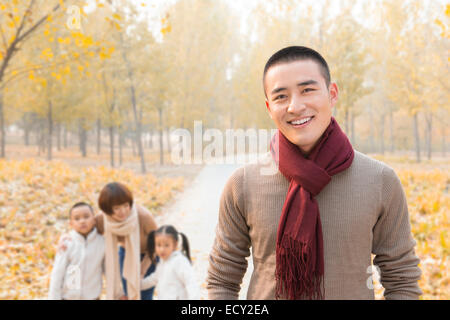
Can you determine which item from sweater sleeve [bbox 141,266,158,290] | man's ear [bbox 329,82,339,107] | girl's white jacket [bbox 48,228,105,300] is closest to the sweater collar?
girl's white jacket [bbox 48,228,105,300]

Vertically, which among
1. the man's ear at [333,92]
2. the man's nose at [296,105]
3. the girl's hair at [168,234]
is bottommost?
the girl's hair at [168,234]

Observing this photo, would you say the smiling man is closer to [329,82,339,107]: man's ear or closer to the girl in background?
[329,82,339,107]: man's ear

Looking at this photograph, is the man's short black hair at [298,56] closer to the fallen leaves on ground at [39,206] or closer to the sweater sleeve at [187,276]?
the sweater sleeve at [187,276]

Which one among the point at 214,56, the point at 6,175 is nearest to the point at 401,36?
the point at 214,56

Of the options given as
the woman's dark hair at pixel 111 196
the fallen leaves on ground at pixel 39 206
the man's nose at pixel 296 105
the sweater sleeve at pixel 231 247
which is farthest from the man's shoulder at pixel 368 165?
the fallen leaves on ground at pixel 39 206

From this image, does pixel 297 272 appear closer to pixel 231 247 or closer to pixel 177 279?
pixel 231 247

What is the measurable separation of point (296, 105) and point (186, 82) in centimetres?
1219

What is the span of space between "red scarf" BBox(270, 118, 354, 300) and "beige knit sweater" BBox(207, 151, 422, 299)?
0.04 m

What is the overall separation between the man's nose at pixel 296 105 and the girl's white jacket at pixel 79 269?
7.98ft

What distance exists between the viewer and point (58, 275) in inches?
111

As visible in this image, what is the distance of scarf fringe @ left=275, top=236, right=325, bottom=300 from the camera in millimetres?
1185

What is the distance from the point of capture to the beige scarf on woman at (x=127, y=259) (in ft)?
9.88

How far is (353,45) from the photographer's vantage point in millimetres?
5930
